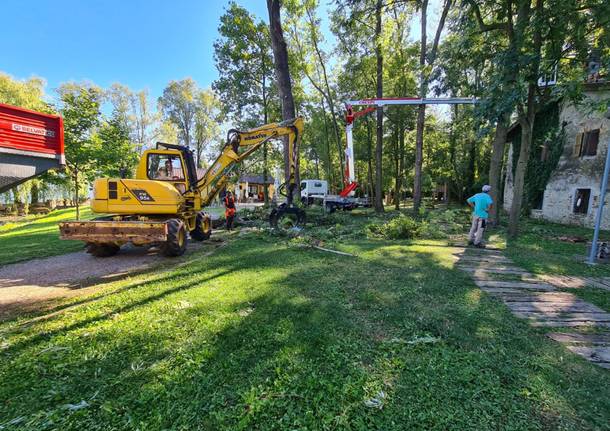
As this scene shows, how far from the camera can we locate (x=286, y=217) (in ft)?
34.0

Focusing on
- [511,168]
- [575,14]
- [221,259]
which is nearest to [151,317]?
[221,259]

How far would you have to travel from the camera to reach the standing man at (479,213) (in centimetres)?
767

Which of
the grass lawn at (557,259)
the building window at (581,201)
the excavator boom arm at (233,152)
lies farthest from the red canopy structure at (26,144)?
the building window at (581,201)

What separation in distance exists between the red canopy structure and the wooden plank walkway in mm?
6834

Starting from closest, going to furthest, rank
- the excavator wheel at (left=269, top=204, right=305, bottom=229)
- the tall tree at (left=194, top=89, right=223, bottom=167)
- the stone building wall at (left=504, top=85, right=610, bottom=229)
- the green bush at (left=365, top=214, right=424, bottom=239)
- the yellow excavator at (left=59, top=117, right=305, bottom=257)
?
the yellow excavator at (left=59, top=117, right=305, bottom=257) → the green bush at (left=365, top=214, right=424, bottom=239) → the excavator wheel at (left=269, top=204, right=305, bottom=229) → the stone building wall at (left=504, top=85, right=610, bottom=229) → the tall tree at (left=194, top=89, right=223, bottom=167)

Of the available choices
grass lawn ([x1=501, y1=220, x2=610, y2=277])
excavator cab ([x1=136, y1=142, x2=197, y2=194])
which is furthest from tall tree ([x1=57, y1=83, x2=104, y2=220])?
grass lawn ([x1=501, y1=220, x2=610, y2=277])

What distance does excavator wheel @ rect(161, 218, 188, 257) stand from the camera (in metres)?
6.54

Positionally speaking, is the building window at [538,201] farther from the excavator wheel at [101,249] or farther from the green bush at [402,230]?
the excavator wheel at [101,249]

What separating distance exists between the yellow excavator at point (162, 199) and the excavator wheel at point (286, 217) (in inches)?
69.1

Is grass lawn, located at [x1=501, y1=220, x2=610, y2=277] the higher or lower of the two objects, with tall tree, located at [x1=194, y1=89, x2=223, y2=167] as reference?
lower

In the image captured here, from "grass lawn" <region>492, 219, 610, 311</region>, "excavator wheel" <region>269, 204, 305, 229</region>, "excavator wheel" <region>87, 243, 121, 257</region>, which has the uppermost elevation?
"excavator wheel" <region>269, 204, 305, 229</region>

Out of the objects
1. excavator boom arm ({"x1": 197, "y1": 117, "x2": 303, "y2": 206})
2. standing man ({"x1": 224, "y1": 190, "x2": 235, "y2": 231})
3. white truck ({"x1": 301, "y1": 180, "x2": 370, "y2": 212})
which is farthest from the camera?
white truck ({"x1": 301, "y1": 180, "x2": 370, "y2": 212})

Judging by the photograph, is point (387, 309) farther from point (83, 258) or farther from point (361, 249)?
point (83, 258)

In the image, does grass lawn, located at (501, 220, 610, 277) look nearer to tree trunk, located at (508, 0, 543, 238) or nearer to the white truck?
tree trunk, located at (508, 0, 543, 238)
